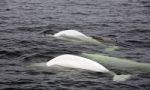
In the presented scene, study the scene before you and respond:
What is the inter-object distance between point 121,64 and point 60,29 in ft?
24.4

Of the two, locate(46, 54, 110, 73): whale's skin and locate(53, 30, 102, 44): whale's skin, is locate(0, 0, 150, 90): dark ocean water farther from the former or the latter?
locate(53, 30, 102, 44): whale's skin

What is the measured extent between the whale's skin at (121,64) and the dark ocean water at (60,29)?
61 centimetres

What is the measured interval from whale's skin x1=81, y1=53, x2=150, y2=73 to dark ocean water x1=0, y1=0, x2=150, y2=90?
0.61 meters


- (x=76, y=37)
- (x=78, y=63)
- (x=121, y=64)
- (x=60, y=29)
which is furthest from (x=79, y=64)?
(x=60, y=29)

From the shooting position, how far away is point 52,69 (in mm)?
14852

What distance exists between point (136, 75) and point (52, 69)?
2.99 meters

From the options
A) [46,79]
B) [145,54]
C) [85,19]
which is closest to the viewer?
[46,79]

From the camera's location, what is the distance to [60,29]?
2245 centimetres

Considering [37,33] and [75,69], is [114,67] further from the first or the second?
[37,33]

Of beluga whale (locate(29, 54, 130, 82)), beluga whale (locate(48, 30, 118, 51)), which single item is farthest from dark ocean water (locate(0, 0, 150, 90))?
beluga whale (locate(48, 30, 118, 51))

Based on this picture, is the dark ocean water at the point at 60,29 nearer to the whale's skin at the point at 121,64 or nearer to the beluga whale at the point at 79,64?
the beluga whale at the point at 79,64

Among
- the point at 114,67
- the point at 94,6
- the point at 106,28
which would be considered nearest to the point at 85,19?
the point at 106,28

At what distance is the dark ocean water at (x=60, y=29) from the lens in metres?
13.8

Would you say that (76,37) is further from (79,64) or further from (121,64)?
(79,64)
